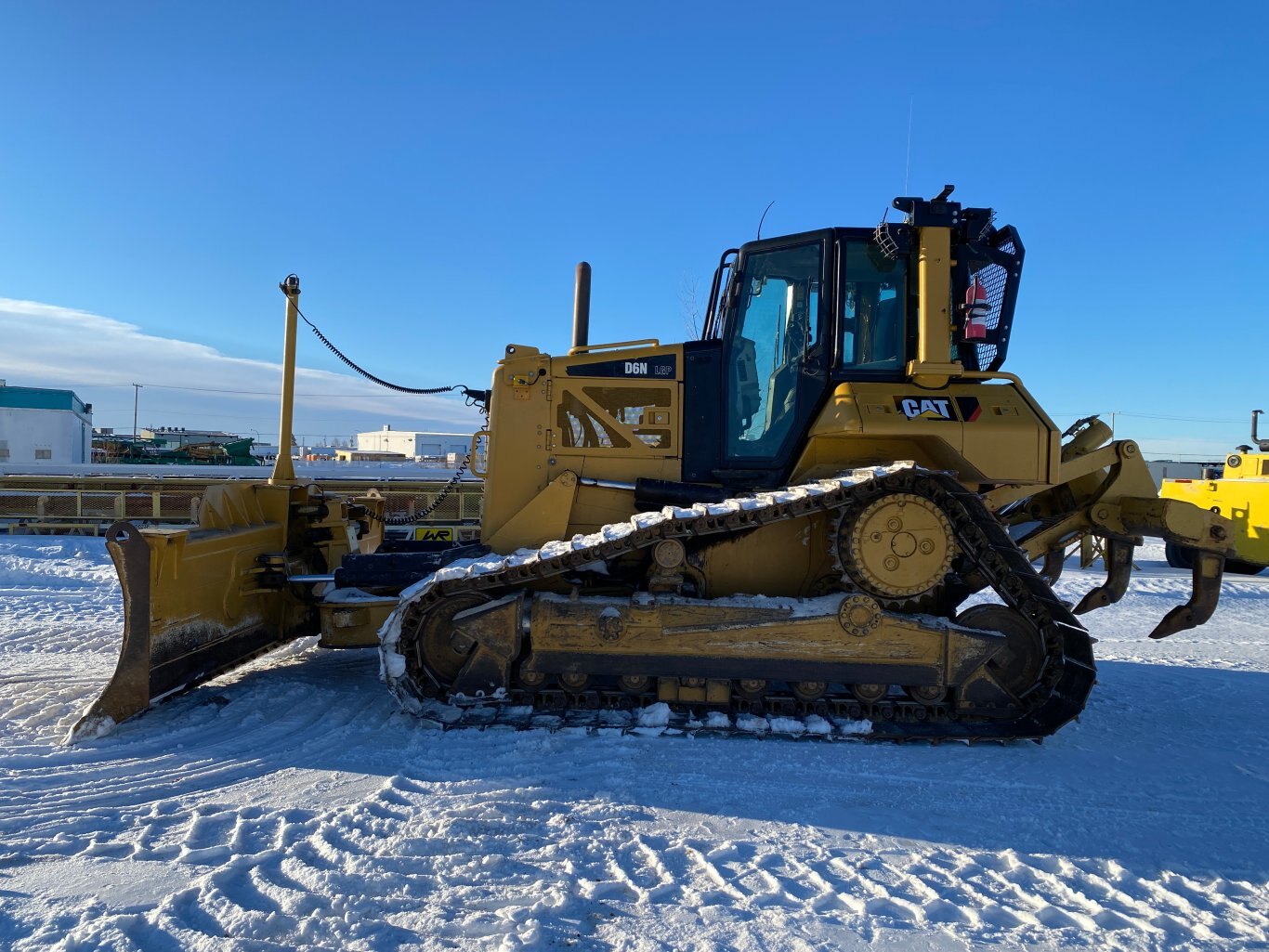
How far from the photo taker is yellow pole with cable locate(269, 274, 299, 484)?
6000mm

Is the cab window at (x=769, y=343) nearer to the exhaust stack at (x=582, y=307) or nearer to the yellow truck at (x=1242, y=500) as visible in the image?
the exhaust stack at (x=582, y=307)

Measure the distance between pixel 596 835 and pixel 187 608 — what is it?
3228mm

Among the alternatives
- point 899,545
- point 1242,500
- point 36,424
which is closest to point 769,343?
point 899,545

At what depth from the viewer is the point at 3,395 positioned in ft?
113

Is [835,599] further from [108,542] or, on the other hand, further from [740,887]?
[108,542]

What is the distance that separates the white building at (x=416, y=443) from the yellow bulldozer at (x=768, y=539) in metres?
58.5

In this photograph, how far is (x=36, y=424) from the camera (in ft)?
114

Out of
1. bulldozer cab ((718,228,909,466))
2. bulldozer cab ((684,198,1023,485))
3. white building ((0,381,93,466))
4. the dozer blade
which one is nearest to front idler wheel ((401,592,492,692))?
the dozer blade

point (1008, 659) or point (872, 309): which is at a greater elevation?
point (872, 309)

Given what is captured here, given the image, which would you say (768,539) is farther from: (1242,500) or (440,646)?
(1242,500)

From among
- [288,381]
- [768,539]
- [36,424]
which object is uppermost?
[36,424]

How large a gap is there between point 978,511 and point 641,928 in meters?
3.14

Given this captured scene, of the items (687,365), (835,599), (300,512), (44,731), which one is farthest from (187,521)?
(835,599)

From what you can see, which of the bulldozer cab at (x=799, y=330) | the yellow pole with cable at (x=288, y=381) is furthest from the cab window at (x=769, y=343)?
the yellow pole with cable at (x=288, y=381)
